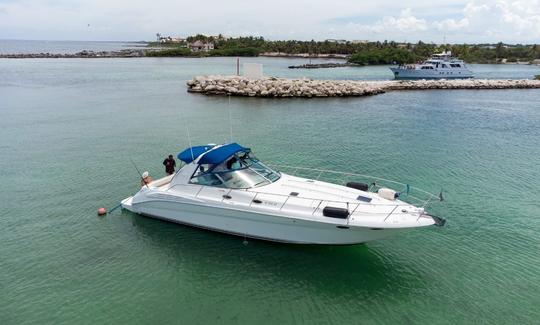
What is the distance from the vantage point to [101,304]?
31.4ft

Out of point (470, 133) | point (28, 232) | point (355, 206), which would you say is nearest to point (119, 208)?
point (28, 232)

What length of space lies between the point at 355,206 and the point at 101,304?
7.25 metres

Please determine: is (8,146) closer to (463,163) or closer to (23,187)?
(23,187)

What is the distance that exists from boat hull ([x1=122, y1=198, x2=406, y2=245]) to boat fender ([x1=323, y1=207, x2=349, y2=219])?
0.74ft

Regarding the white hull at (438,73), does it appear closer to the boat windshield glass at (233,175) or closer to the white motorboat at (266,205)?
the white motorboat at (266,205)

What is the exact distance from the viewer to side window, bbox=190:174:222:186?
12.4 meters

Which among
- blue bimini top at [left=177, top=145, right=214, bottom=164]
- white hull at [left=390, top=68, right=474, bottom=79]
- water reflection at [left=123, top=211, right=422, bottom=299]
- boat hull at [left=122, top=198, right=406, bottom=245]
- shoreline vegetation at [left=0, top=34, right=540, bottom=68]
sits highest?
shoreline vegetation at [left=0, top=34, right=540, bottom=68]

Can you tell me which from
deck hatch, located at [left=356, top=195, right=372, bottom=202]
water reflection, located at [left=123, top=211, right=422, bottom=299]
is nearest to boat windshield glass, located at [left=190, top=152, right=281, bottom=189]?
water reflection, located at [left=123, top=211, right=422, bottom=299]

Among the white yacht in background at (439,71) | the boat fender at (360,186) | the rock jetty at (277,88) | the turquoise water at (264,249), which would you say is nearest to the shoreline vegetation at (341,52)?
the white yacht in background at (439,71)

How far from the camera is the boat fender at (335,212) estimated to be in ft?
34.7

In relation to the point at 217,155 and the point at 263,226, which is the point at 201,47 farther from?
the point at 263,226

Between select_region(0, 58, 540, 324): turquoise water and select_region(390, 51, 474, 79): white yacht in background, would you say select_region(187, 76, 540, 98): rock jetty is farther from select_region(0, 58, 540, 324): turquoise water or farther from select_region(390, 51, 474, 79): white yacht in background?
select_region(390, 51, 474, 79): white yacht in background

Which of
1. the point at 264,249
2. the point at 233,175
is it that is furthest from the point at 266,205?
the point at 233,175

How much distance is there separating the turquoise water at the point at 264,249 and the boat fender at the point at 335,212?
158cm
